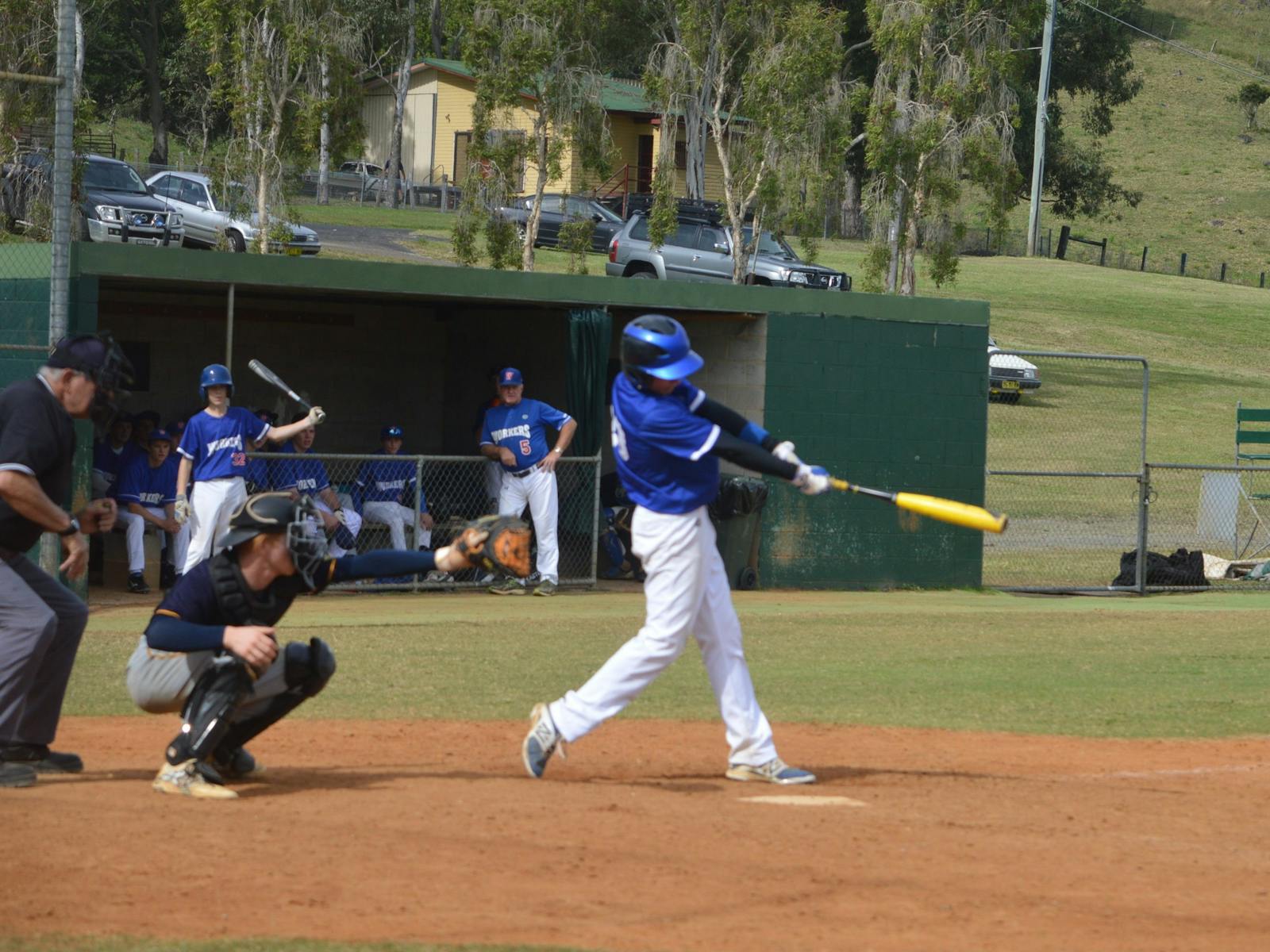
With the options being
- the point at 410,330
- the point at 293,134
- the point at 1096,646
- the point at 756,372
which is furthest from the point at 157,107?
the point at 1096,646

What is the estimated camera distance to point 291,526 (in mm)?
5832

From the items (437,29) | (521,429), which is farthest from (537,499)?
(437,29)

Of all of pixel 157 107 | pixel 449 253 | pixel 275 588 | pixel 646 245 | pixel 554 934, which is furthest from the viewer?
pixel 157 107

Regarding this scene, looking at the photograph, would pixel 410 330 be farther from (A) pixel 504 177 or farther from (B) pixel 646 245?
(B) pixel 646 245

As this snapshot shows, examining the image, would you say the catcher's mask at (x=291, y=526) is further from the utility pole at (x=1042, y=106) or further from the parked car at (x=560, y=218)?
the utility pole at (x=1042, y=106)

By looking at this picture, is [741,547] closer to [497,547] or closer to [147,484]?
[147,484]

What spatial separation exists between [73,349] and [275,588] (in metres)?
1.32

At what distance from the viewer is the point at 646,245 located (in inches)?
1105

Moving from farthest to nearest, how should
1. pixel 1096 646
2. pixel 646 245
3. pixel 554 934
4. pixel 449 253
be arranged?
pixel 449 253, pixel 646 245, pixel 1096 646, pixel 554 934

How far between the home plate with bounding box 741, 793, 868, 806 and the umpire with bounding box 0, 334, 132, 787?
291 centimetres

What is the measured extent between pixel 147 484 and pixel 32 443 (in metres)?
→ 8.93

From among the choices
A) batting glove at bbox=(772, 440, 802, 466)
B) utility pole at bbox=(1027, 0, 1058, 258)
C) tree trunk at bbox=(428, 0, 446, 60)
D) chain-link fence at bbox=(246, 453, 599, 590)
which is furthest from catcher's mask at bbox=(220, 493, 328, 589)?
tree trunk at bbox=(428, 0, 446, 60)

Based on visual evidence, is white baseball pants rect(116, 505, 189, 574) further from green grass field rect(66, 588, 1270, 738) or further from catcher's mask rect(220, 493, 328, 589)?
catcher's mask rect(220, 493, 328, 589)

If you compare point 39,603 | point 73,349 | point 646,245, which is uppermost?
point 646,245
